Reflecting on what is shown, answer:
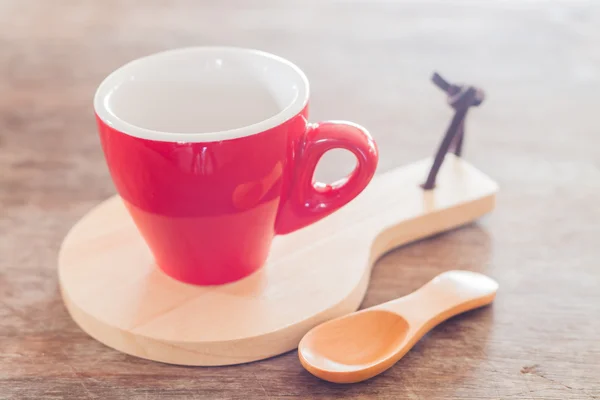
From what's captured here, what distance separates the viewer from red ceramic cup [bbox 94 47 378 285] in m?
0.39

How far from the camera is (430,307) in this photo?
436 millimetres

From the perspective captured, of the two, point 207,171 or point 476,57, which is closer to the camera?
point 207,171

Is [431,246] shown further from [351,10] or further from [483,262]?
[351,10]

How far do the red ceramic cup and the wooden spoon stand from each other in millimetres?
76

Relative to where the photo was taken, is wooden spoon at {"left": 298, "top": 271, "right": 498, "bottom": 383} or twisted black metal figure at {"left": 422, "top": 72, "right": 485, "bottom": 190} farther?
twisted black metal figure at {"left": 422, "top": 72, "right": 485, "bottom": 190}

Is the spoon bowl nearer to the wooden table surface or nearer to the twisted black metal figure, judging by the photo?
the wooden table surface

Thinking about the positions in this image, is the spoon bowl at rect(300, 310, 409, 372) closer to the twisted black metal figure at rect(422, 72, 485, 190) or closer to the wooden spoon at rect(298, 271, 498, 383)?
the wooden spoon at rect(298, 271, 498, 383)

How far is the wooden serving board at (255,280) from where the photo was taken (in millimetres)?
416

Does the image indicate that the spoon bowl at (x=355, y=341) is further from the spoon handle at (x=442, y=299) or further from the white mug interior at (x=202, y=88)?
the white mug interior at (x=202, y=88)

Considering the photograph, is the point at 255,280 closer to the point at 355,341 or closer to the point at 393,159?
the point at 355,341

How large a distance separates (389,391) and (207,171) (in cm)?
17

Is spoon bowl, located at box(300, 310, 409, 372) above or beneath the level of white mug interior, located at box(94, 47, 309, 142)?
beneath

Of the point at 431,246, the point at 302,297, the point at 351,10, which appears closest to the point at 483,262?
the point at 431,246

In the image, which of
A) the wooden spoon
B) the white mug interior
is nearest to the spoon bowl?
the wooden spoon
